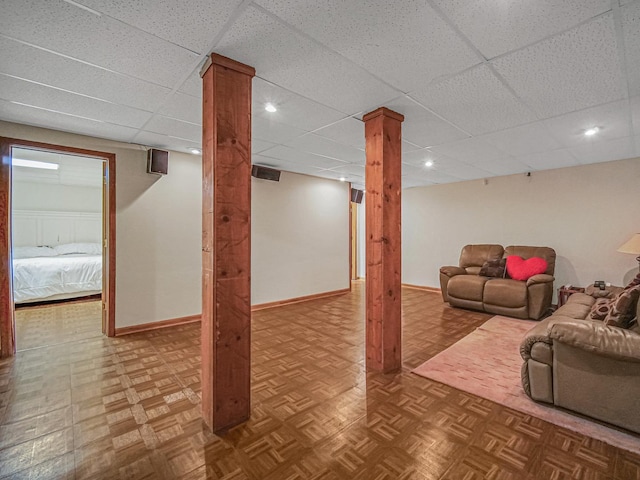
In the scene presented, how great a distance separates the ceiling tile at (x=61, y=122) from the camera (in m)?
2.63

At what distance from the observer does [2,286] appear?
2920mm

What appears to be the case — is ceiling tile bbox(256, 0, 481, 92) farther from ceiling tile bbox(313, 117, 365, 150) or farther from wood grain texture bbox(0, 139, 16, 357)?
wood grain texture bbox(0, 139, 16, 357)

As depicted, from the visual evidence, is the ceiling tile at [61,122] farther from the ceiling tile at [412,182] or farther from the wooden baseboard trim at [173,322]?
the ceiling tile at [412,182]

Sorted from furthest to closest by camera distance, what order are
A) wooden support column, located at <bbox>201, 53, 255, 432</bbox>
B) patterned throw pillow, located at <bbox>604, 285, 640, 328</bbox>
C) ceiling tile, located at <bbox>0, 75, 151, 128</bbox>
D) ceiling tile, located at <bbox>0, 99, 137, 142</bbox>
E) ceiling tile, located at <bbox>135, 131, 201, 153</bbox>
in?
1. ceiling tile, located at <bbox>135, 131, 201, 153</bbox>
2. ceiling tile, located at <bbox>0, 99, 137, 142</bbox>
3. ceiling tile, located at <bbox>0, 75, 151, 128</bbox>
4. patterned throw pillow, located at <bbox>604, 285, 640, 328</bbox>
5. wooden support column, located at <bbox>201, 53, 255, 432</bbox>

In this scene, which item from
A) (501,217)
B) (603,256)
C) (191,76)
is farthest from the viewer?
(501,217)

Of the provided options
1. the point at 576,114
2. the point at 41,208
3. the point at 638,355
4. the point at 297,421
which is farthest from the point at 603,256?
the point at 41,208

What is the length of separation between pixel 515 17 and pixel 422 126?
1.51 metres

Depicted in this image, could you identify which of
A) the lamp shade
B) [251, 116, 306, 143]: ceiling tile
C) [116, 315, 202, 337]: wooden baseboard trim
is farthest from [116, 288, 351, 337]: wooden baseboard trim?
the lamp shade

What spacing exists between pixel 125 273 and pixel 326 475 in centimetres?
336

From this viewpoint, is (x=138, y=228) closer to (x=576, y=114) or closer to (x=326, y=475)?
(x=326, y=475)

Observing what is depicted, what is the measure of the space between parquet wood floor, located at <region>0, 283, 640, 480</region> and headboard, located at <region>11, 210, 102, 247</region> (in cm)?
485

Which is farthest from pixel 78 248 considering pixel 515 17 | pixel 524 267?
pixel 524 267

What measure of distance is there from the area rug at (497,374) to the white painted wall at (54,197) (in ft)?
26.8

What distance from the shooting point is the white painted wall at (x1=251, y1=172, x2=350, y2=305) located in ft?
15.9
